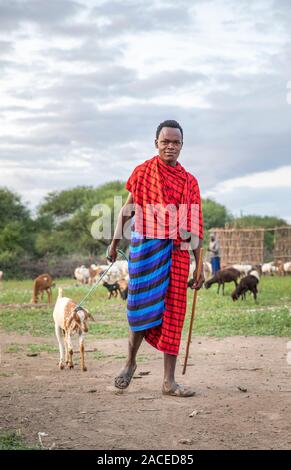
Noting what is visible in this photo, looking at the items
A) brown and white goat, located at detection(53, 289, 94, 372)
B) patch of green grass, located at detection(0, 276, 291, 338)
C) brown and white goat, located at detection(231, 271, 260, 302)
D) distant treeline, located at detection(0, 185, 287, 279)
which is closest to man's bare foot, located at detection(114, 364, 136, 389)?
brown and white goat, located at detection(53, 289, 94, 372)

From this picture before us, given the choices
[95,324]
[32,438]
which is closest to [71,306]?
[32,438]

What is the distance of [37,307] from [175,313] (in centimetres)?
1047

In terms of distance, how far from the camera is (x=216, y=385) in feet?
19.5

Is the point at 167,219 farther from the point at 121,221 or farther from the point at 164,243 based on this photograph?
the point at 121,221

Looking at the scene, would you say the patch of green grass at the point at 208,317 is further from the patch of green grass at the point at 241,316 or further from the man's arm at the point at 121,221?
the man's arm at the point at 121,221

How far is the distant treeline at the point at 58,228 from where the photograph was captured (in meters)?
33.1

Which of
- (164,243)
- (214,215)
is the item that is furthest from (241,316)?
(214,215)

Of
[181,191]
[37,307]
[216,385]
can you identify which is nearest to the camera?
[181,191]

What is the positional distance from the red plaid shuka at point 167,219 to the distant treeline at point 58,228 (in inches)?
1028

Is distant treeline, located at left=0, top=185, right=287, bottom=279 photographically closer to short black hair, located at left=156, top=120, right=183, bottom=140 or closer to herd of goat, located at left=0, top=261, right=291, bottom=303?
herd of goat, located at left=0, top=261, right=291, bottom=303

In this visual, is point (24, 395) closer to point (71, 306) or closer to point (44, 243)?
point (71, 306)

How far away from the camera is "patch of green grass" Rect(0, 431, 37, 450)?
13.4 ft

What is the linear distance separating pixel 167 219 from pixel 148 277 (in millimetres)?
517

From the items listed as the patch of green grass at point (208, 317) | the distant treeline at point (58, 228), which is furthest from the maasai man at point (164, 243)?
the distant treeline at point (58, 228)
